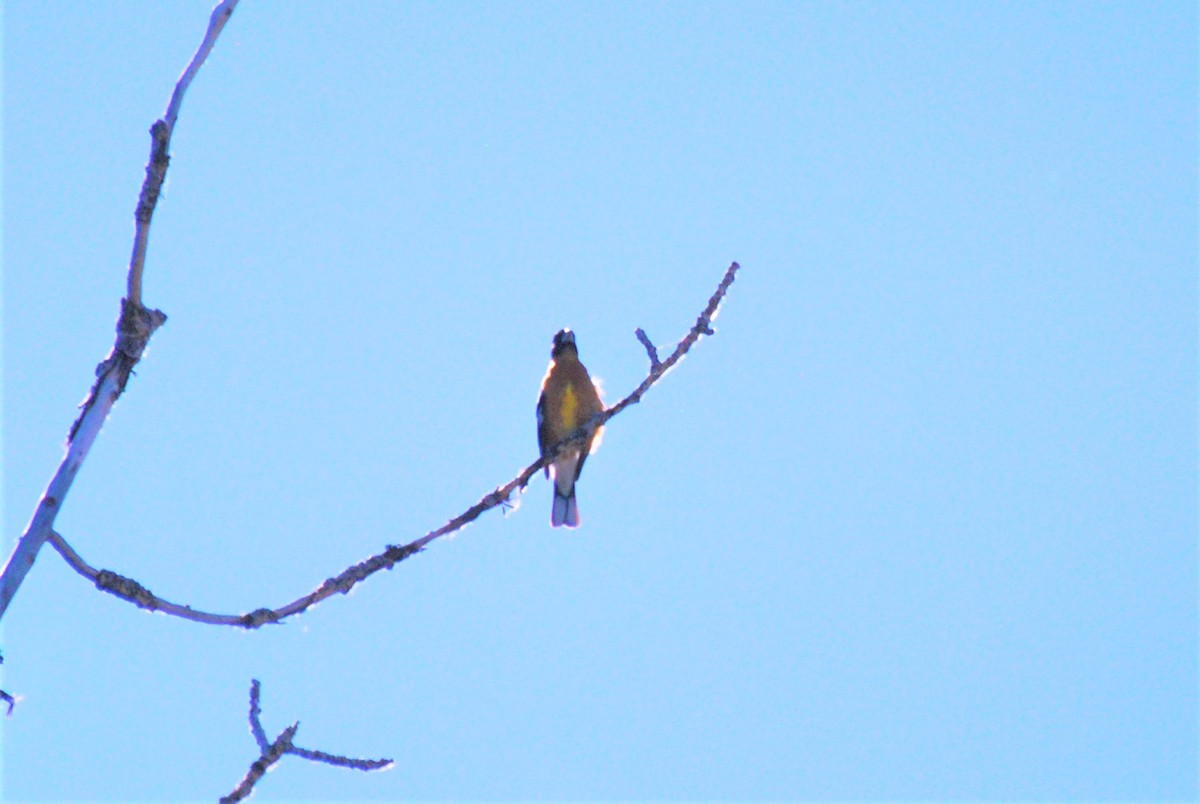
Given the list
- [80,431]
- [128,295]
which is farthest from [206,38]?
[80,431]

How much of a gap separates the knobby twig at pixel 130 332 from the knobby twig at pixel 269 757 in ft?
2.65

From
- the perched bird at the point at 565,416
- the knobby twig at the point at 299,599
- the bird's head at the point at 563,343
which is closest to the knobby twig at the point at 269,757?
the knobby twig at the point at 299,599

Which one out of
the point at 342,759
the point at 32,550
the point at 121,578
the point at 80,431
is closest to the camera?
the point at 32,550

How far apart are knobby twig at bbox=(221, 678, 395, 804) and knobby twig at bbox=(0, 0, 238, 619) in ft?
2.65

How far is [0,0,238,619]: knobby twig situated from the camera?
2.52 m

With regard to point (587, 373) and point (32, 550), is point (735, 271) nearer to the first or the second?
point (32, 550)

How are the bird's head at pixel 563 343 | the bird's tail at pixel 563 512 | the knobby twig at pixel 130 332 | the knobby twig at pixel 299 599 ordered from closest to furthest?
the knobby twig at pixel 130 332, the knobby twig at pixel 299 599, the bird's tail at pixel 563 512, the bird's head at pixel 563 343

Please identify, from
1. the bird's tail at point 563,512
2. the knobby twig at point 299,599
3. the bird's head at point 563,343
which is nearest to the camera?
the knobby twig at point 299,599

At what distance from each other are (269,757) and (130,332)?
112 cm

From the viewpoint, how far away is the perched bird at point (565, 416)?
9.91 meters

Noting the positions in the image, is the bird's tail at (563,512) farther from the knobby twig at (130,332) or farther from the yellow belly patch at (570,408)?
the knobby twig at (130,332)

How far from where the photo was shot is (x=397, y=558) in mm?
3275

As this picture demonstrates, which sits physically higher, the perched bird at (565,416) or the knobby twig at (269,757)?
the perched bird at (565,416)

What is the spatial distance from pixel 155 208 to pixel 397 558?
3.77ft
